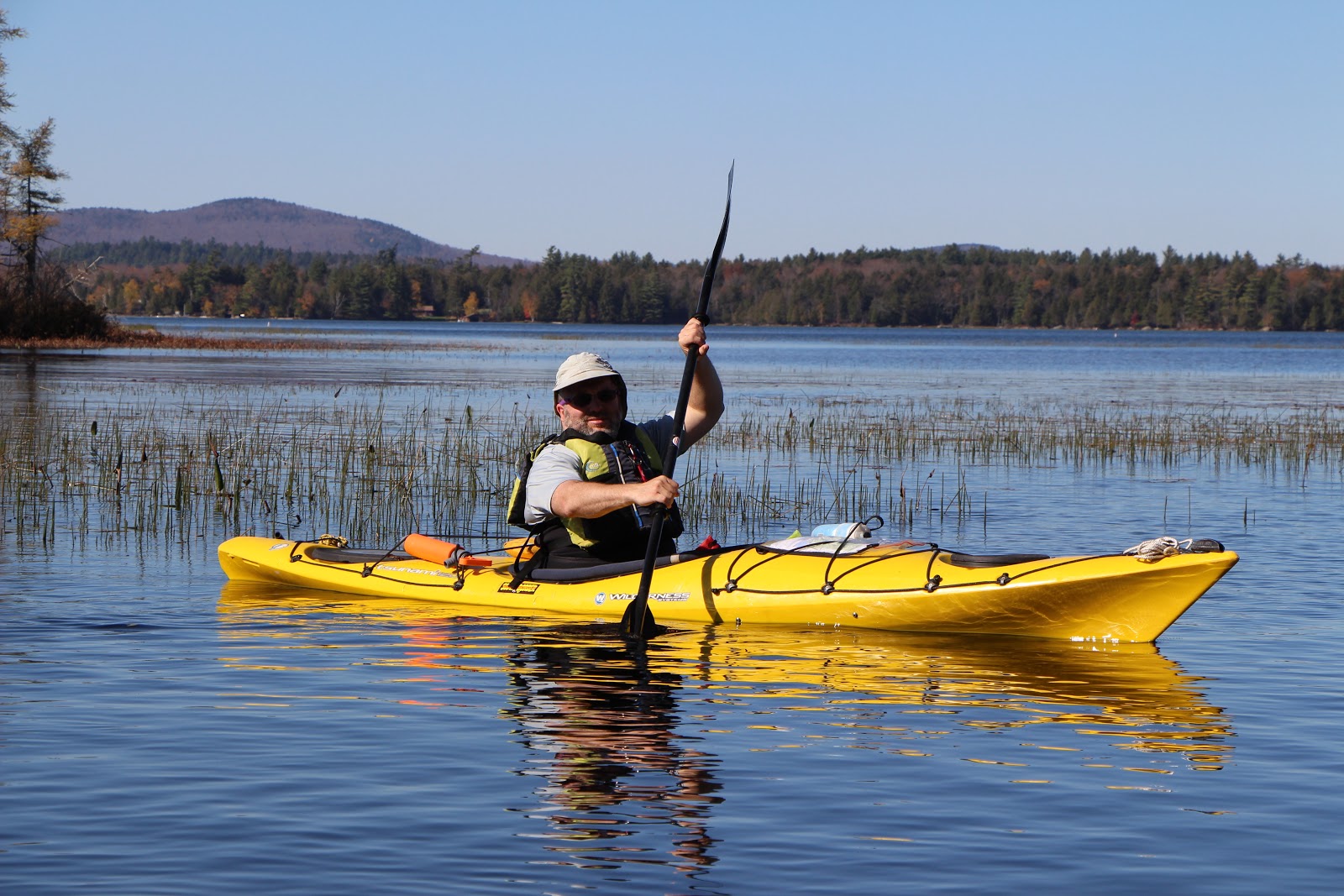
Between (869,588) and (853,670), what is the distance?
87 centimetres

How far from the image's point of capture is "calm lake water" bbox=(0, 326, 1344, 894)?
4402 mm

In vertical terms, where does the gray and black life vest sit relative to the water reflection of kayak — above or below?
above

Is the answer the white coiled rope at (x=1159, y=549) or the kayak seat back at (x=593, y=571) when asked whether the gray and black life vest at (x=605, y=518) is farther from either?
Answer: the white coiled rope at (x=1159, y=549)

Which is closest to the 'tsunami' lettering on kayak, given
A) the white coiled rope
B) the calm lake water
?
the calm lake water

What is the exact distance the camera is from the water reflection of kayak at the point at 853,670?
625cm

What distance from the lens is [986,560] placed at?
7977 millimetres

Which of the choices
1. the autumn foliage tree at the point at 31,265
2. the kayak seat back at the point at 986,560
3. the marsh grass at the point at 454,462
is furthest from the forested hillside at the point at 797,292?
the kayak seat back at the point at 986,560

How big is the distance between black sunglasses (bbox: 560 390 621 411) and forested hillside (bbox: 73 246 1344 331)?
491ft

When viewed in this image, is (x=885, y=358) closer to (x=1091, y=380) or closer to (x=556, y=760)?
(x=1091, y=380)

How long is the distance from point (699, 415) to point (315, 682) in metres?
2.65

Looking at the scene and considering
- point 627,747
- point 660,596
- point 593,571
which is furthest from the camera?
point 593,571

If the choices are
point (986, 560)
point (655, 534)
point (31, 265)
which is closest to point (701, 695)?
point (655, 534)

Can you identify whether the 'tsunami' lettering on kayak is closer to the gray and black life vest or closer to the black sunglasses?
the gray and black life vest

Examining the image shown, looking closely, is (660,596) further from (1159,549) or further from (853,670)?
(1159,549)
